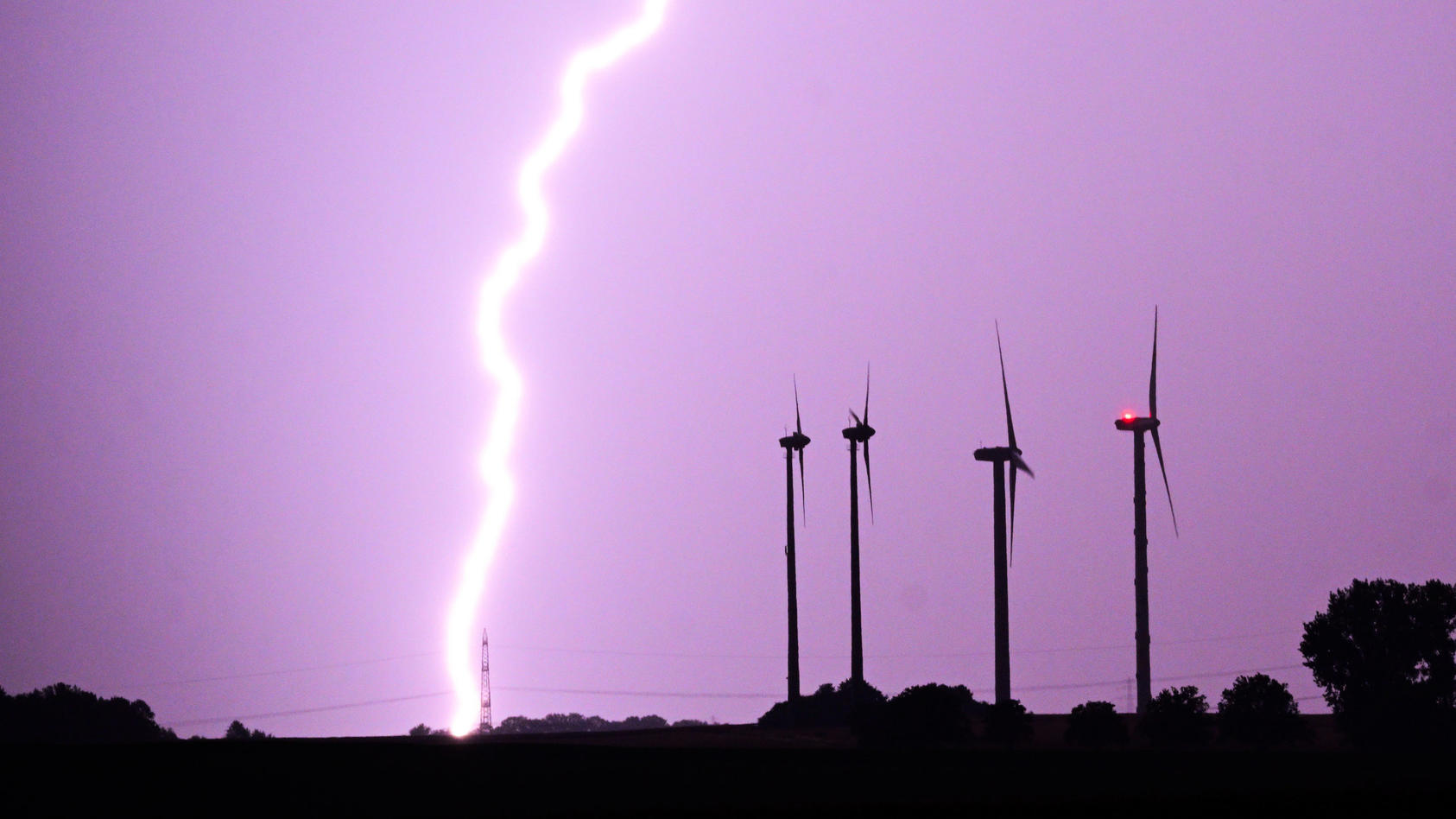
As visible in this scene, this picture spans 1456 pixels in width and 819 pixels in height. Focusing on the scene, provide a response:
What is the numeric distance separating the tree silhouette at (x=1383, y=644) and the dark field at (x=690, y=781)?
2733 centimetres

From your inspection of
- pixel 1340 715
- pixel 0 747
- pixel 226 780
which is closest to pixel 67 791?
pixel 226 780

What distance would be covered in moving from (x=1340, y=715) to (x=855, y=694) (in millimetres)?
26820

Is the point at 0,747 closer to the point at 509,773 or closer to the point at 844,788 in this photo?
the point at 509,773

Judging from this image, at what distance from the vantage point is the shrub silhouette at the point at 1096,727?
9506 cm

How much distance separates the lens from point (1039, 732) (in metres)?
104

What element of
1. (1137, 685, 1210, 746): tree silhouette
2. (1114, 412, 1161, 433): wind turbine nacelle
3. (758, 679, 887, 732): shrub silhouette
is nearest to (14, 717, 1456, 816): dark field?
(1137, 685, 1210, 746): tree silhouette

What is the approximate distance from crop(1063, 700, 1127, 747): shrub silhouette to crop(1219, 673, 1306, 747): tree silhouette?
199 inches

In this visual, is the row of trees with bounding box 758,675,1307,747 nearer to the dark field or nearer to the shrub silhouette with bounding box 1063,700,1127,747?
the shrub silhouette with bounding box 1063,700,1127,747

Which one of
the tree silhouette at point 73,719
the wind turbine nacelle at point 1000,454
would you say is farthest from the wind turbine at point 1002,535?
the tree silhouette at point 73,719

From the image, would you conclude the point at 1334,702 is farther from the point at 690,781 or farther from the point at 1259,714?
the point at 690,781

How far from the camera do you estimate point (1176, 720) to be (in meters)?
96.5

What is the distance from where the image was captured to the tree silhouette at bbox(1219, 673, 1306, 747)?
9656 centimetres

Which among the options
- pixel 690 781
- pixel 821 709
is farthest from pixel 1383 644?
pixel 690 781

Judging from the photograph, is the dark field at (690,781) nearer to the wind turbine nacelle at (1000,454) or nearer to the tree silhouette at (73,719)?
the wind turbine nacelle at (1000,454)
